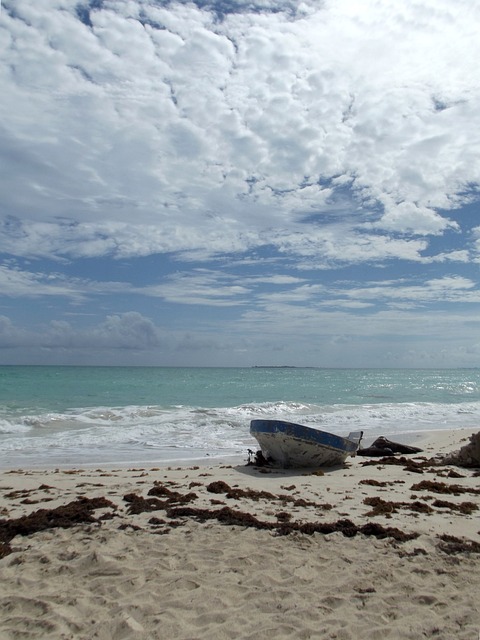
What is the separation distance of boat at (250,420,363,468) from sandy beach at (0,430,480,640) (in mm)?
2565

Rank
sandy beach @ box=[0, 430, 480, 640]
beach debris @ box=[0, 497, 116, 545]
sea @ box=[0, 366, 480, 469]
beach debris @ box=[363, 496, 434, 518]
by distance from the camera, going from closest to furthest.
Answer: sandy beach @ box=[0, 430, 480, 640], beach debris @ box=[0, 497, 116, 545], beach debris @ box=[363, 496, 434, 518], sea @ box=[0, 366, 480, 469]

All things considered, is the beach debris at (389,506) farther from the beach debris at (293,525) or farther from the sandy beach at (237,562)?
the beach debris at (293,525)

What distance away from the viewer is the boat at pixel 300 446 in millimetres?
11922

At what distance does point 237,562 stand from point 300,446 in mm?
6616

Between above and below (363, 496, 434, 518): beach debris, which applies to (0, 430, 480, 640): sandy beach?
below

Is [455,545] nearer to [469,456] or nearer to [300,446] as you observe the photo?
[300,446]

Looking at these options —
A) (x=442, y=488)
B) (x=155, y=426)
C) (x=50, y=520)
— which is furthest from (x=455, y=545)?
(x=155, y=426)

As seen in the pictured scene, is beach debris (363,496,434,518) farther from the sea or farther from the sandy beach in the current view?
the sea

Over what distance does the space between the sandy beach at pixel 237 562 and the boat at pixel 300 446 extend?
101 inches

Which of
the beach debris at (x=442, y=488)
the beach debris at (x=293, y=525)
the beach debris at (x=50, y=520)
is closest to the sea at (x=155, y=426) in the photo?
the beach debris at (x=442, y=488)

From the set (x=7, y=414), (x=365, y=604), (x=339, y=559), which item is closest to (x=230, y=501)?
(x=339, y=559)

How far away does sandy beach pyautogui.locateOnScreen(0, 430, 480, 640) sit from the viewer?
427cm

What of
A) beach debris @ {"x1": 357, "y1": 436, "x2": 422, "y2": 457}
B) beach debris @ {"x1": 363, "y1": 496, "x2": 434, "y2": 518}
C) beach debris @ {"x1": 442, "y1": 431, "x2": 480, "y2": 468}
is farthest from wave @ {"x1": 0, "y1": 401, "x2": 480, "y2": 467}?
beach debris @ {"x1": 363, "y1": 496, "x2": 434, "y2": 518}

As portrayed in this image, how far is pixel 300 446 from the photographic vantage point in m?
11.9
